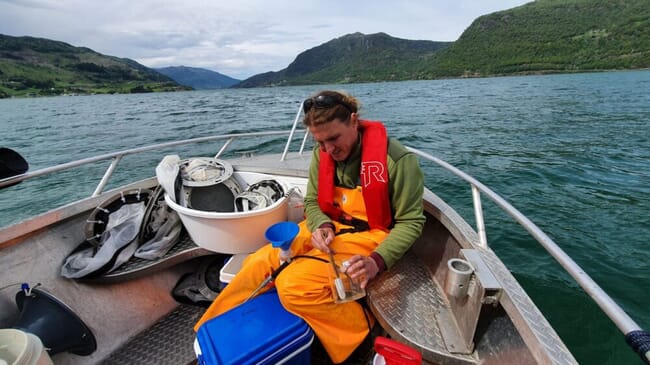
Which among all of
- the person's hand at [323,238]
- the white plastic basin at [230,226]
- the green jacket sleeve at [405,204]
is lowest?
the white plastic basin at [230,226]

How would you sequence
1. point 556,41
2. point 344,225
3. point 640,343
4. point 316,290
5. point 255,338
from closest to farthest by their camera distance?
1. point 640,343
2. point 255,338
3. point 316,290
4. point 344,225
5. point 556,41

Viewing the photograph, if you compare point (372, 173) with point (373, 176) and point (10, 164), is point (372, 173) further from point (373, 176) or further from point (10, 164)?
point (10, 164)

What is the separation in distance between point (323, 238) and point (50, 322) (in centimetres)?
179

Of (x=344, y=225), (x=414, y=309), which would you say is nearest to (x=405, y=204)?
(x=344, y=225)

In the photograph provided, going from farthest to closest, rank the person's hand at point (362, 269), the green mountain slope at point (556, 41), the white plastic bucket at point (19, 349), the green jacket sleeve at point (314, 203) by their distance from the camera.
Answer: the green mountain slope at point (556, 41) → the green jacket sleeve at point (314, 203) → the person's hand at point (362, 269) → the white plastic bucket at point (19, 349)

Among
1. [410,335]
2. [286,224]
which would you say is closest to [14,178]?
[286,224]

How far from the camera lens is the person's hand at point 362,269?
5.42 feet

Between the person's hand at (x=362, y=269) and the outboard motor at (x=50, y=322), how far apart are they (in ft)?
6.13

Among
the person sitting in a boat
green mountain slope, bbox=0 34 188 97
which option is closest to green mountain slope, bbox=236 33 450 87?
green mountain slope, bbox=0 34 188 97

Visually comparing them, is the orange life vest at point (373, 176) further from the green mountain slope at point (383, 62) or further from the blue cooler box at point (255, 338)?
the green mountain slope at point (383, 62)

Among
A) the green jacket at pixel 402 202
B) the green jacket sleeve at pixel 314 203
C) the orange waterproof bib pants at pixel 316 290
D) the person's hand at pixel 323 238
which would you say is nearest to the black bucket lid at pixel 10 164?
the orange waterproof bib pants at pixel 316 290

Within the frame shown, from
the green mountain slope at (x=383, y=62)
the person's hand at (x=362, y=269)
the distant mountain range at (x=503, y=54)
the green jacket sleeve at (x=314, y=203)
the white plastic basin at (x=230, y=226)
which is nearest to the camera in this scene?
the person's hand at (x=362, y=269)

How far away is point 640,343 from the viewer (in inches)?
35.1

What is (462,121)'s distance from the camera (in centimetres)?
1602
